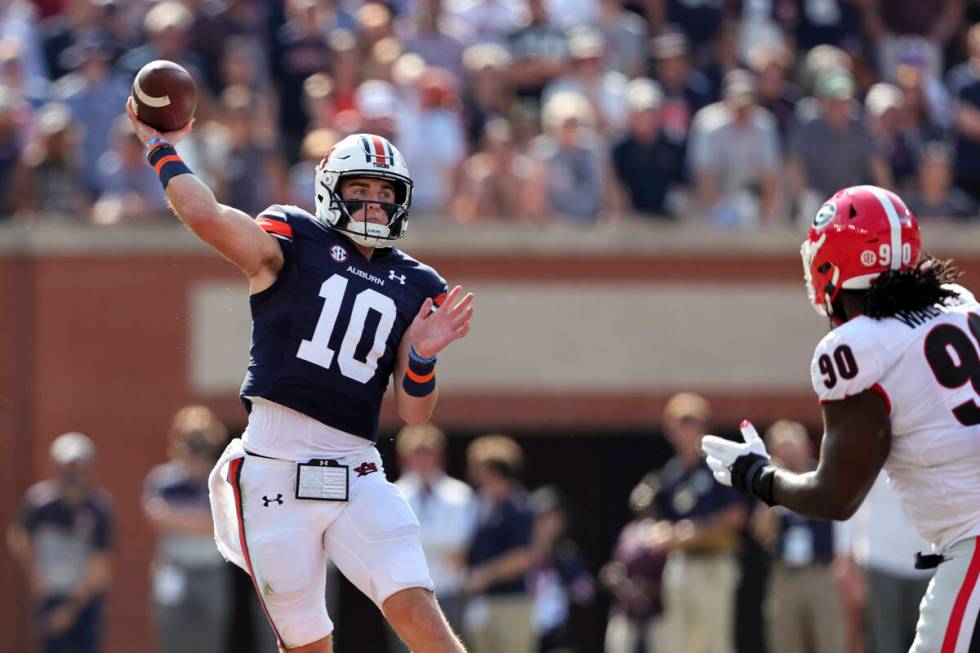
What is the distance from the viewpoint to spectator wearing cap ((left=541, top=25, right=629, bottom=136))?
13.5m

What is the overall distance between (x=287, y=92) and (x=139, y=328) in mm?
2191

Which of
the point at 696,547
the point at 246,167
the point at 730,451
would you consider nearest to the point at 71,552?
the point at 246,167

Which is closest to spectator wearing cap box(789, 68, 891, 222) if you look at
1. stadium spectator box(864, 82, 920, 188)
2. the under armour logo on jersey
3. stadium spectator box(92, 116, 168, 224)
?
stadium spectator box(864, 82, 920, 188)

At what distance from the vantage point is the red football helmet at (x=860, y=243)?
17.8ft

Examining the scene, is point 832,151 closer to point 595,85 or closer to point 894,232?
point 595,85

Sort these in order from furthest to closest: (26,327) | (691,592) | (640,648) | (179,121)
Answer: (26,327), (640,648), (691,592), (179,121)

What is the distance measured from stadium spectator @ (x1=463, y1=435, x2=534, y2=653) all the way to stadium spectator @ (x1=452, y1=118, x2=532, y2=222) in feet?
7.81

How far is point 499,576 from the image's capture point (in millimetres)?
11477

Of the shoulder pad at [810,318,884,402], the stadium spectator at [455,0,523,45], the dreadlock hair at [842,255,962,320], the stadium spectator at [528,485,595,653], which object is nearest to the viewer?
the shoulder pad at [810,318,884,402]

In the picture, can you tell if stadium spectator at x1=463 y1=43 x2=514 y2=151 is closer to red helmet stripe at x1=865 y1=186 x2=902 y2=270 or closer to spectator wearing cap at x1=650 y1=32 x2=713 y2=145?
spectator wearing cap at x1=650 y1=32 x2=713 y2=145

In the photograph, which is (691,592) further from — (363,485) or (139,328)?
(363,485)

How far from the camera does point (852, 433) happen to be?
516cm

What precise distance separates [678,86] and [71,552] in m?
5.91

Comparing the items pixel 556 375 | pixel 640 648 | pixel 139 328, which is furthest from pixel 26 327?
pixel 640 648
